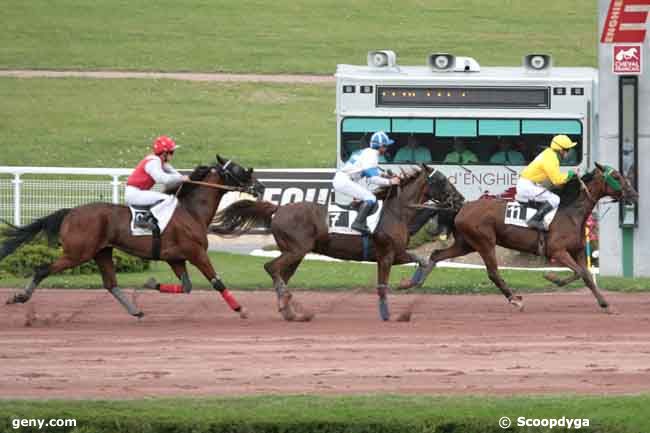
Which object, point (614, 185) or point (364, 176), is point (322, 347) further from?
point (614, 185)

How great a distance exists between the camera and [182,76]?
145 ft

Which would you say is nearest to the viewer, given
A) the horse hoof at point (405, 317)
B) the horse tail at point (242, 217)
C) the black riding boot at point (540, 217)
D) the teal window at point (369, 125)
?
the horse hoof at point (405, 317)

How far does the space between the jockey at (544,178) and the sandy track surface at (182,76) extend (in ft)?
86.2

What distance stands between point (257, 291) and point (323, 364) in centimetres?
616

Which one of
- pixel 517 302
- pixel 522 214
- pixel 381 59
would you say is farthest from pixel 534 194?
pixel 381 59

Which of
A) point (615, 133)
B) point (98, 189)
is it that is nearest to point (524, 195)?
point (615, 133)

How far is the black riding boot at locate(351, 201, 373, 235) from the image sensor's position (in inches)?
656

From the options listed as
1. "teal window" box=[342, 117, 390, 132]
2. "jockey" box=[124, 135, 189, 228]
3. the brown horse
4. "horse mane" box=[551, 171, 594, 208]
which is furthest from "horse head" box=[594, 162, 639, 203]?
"teal window" box=[342, 117, 390, 132]

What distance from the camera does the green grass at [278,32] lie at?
4522cm

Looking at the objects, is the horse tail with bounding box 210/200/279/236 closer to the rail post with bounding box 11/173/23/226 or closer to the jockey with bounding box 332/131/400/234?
the jockey with bounding box 332/131/400/234

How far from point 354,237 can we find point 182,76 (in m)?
28.1

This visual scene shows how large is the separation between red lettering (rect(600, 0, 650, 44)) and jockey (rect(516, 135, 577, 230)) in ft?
9.43

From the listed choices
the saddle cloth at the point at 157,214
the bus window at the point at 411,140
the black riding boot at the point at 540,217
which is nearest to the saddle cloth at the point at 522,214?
the black riding boot at the point at 540,217

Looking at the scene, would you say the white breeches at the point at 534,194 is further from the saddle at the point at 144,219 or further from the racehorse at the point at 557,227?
the saddle at the point at 144,219
